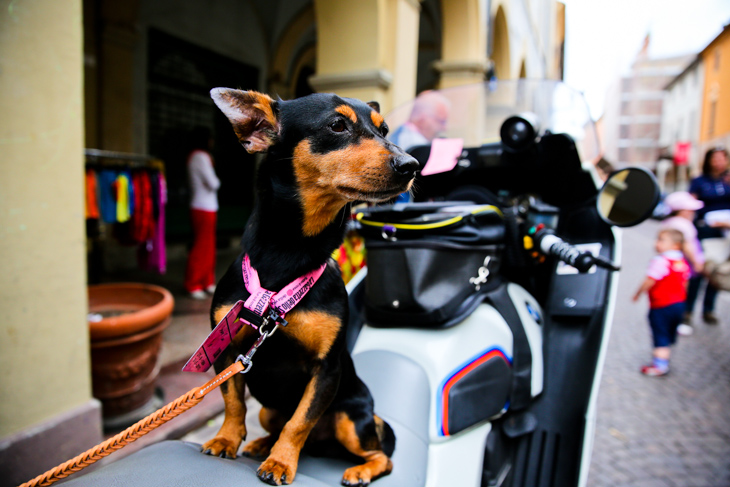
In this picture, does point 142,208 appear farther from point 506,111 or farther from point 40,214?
point 506,111

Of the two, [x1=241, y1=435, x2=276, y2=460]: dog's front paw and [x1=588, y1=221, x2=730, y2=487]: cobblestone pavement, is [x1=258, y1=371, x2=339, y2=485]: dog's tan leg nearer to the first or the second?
[x1=241, y1=435, x2=276, y2=460]: dog's front paw

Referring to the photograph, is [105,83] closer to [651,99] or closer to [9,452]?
[9,452]

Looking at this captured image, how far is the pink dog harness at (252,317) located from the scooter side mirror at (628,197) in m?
1.26

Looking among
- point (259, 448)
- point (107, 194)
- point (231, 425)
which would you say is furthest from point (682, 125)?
point (231, 425)

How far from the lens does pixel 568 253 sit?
1.54 meters

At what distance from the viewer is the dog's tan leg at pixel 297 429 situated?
0.97 meters

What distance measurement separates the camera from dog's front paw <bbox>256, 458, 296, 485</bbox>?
95 centimetres

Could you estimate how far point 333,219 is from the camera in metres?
1.14

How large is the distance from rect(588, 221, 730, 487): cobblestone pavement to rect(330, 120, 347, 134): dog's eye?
7.97 ft

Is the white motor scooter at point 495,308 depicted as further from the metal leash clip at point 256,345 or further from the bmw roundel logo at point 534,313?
the metal leash clip at point 256,345

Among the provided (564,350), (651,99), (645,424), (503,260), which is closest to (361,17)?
(503,260)

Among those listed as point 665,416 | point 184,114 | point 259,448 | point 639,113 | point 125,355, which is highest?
point 639,113

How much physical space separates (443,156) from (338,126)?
3.21 ft

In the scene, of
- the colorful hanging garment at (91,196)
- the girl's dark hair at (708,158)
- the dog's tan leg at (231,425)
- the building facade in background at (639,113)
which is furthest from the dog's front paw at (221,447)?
the building facade in background at (639,113)
